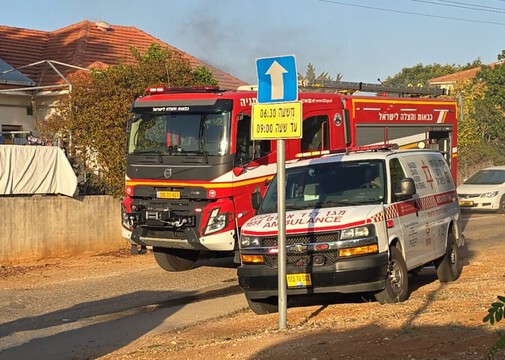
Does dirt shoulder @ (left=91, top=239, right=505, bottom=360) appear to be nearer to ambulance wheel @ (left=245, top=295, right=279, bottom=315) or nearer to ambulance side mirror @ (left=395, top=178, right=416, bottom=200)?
ambulance wheel @ (left=245, top=295, right=279, bottom=315)

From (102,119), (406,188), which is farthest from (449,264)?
(102,119)

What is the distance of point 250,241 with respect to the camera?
9805 millimetres

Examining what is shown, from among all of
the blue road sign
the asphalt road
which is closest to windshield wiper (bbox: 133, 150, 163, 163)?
the asphalt road

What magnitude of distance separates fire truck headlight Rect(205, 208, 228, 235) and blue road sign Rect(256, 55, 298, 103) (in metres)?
4.78

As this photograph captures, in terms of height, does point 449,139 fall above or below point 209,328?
above

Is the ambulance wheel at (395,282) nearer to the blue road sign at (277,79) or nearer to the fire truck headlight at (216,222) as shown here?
the blue road sign at (277,79)

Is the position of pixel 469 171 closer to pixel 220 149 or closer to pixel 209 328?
pixel 220 149

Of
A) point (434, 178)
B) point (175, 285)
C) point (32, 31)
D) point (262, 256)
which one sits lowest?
point (175, 285)

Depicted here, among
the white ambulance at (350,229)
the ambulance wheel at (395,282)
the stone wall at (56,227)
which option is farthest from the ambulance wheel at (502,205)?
the ambulance wheel at (395,282)

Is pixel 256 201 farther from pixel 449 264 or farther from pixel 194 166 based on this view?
pixel 449 264

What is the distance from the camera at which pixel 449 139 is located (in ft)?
63.3

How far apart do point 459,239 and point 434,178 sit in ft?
4.38

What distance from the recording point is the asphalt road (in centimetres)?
898

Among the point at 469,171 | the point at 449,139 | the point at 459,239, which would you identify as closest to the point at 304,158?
the point at 459,239
